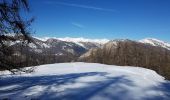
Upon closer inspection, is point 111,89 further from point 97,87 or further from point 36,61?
point 36,61

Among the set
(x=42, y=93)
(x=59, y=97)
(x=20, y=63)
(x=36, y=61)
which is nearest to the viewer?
(x=59, y=97)

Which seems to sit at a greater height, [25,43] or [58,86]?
[25,43]

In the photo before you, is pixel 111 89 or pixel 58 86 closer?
pixel 111 89

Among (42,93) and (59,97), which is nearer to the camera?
(59,97)

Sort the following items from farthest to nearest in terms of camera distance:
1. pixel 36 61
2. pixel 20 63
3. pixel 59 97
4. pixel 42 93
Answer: pixel 36 61, pixel 20 63, pixel 42 93, pixel 59 97

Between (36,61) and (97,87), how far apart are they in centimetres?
594

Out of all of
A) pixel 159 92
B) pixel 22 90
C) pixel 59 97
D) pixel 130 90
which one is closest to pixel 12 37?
pixel 22 90

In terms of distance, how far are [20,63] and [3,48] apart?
119 cm

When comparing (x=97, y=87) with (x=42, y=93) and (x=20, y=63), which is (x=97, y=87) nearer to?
(x=42, y=93)

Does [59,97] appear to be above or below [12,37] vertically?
below

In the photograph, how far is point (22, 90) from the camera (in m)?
13.9

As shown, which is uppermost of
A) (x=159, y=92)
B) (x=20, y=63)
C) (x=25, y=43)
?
(x=25, y=43)

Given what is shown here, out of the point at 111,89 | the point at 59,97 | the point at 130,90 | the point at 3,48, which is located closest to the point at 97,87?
the point at 111,89

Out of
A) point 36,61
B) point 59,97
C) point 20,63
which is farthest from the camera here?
point 36,61
